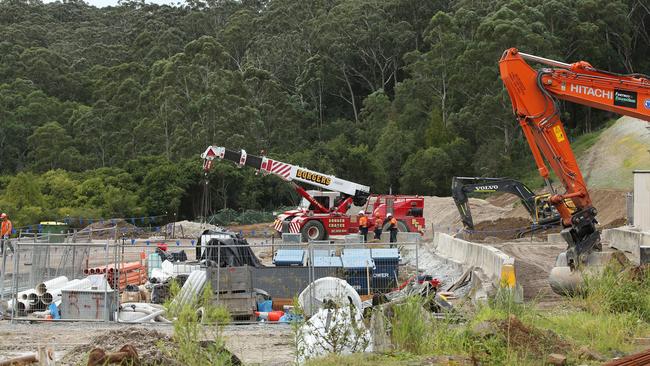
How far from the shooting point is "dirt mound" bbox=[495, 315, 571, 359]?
33.1 feet

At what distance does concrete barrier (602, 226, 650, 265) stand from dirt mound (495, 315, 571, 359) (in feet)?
45.3

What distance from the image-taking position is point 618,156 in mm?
53438

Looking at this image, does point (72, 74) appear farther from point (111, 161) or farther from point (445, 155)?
point (445, 155)

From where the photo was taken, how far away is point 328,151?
68.8 meters

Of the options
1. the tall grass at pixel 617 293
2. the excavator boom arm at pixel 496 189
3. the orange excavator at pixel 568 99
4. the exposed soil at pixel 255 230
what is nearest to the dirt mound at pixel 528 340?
the tall grass at pixel 617 293

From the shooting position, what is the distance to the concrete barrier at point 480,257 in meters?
20.0

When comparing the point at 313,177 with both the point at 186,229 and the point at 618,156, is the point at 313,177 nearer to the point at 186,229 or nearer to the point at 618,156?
the point at 186,229

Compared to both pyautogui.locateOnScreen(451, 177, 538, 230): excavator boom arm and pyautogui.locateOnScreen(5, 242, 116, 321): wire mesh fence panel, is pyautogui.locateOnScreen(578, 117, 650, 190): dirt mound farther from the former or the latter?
pyautogui.locateOnScreen(5, 242, 116, 321): wire mesh fence panel

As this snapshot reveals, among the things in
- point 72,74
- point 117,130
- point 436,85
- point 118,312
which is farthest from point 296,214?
point 72,74

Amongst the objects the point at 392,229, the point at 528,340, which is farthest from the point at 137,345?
the point at 392,229

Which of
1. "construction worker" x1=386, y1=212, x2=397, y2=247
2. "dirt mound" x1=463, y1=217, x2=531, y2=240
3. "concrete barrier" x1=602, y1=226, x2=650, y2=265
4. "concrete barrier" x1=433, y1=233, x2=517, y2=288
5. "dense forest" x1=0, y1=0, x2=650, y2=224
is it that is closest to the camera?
"concrete barrier" x1=433, y1=233, x2=517, y2=288

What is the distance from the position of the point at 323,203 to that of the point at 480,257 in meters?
18.5

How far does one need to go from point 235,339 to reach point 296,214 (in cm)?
2701

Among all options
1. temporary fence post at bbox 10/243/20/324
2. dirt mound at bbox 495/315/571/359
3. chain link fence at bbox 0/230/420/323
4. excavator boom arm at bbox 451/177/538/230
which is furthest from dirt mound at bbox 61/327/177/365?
excavator boom arm at bbox 451/177/538/230
